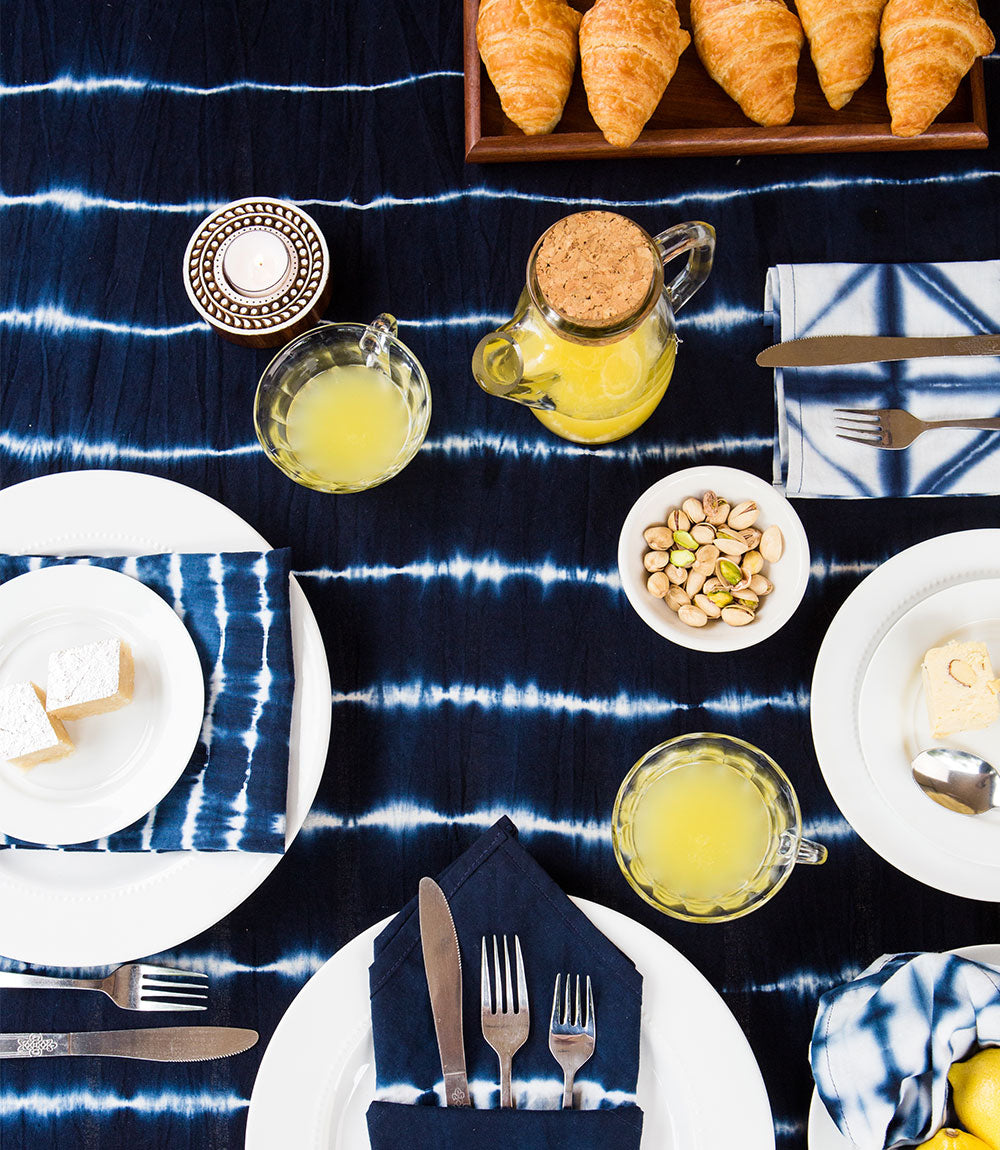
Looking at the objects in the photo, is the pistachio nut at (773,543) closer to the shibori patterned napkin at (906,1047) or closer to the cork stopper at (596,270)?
the cork stopper at (596,270)

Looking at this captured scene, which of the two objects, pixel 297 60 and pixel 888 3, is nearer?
pixel 888 3

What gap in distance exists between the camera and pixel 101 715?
0.98m

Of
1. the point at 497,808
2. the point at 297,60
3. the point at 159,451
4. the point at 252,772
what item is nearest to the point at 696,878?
the point at 497,808

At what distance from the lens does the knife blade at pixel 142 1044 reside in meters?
1.01

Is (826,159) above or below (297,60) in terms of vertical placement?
below

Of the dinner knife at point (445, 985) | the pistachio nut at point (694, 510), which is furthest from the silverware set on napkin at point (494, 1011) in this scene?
the pistachio nut at point (694, 510)

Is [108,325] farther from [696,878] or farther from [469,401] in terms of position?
[696,878]

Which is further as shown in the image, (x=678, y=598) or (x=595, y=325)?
(x=678, y=598)

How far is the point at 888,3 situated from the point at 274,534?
0.88 meters

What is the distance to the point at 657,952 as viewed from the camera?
968mm

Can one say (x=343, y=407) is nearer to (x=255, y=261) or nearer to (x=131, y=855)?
(x=255, y=261)

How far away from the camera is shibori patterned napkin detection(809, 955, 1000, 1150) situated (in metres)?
0.91

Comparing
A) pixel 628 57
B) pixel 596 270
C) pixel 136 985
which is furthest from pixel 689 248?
pixel 136 985

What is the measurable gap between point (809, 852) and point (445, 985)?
0.40 m
